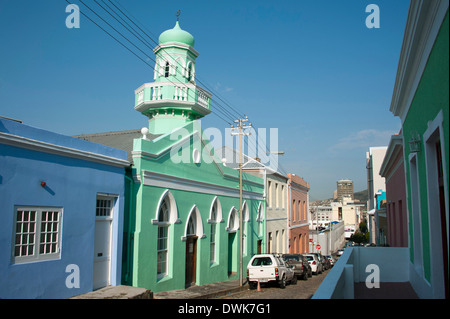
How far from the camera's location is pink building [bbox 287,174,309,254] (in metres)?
34.7

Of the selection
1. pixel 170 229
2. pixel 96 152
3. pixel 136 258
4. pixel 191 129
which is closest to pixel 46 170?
pixel 96 152

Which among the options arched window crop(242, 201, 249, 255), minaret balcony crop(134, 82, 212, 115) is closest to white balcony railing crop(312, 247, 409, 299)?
minaret balcony crop(134, 82, 212, 115)

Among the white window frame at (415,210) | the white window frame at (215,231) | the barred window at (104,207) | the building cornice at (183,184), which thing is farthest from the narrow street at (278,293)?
the white window frame at (415,210)

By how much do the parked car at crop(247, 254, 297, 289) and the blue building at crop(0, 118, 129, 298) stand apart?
719cm

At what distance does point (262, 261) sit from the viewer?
1862cm

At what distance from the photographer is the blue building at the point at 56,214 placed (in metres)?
9.52

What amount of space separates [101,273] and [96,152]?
145 inches

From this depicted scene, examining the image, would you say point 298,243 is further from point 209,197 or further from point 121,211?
point 121,211

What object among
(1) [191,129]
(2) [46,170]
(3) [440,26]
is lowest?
(2) [46,170]

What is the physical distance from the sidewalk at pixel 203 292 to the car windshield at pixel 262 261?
1302 millimetres

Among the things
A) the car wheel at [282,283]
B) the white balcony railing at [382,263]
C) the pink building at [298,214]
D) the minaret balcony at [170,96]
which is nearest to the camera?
the white balcony railing at [382,263]

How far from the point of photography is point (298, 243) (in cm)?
3759

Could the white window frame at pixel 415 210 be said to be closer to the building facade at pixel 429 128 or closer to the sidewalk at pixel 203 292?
the building facade at pixel 429 128

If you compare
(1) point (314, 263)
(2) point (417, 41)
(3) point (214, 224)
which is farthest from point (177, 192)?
(1) point (314, 263)
